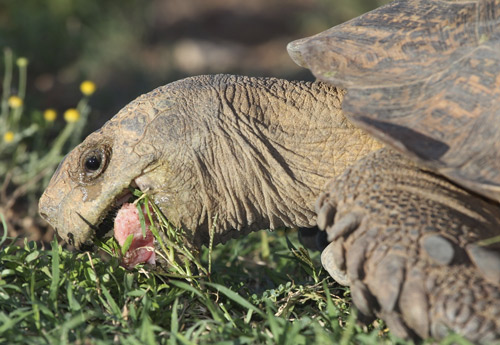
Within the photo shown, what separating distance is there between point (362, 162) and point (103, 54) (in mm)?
7886

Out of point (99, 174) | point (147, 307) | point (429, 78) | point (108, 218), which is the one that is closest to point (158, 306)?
point (147, 307)

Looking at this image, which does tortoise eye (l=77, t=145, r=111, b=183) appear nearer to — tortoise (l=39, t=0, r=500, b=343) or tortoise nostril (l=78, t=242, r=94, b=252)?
tortoise (l=39, t=0, r=500, b=343)

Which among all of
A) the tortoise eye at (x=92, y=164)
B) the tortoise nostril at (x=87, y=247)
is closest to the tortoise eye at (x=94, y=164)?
the tortoise eye at (x=92, y=164)

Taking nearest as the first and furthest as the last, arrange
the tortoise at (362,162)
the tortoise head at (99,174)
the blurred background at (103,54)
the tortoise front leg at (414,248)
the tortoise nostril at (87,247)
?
the tortoise front leg at (414,248)
the tortoise at (362,162)
the tortoise head at (99,174)
the tortoise nostril at (87,247)
the blurred background at (103,54)

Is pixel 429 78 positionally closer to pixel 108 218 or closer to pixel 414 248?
pixel 414 248

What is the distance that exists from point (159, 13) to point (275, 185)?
11.1m

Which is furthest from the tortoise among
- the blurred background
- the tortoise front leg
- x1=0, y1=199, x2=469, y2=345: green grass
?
the blurred background

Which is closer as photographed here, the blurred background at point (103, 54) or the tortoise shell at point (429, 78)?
the tortoise shell at point (429, 78)

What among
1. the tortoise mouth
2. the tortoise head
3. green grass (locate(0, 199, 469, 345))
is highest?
the tortoise head

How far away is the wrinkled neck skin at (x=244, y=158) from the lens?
339 cm

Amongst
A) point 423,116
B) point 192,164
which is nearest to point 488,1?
point 423,116

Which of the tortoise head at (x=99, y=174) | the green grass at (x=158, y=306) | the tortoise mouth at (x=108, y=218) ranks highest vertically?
the tortoise head at (x=99, y=174)

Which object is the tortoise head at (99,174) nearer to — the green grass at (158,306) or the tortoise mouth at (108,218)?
the tortoise mouth at (108,218)

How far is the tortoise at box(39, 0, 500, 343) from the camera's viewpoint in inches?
103
